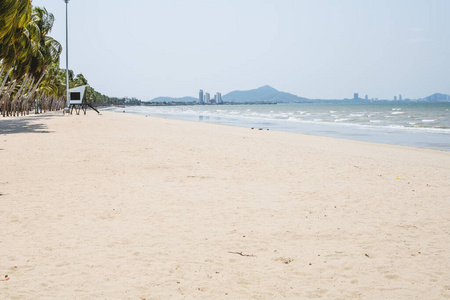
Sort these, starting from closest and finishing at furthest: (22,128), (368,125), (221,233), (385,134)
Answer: (221,233)
(22,128)
(385,134)
(368,125)

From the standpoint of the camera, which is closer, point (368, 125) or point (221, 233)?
point (221, 233)

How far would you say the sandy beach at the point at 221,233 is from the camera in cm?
385

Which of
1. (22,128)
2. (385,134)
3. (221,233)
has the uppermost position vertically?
(22,128)

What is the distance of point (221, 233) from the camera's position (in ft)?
17.8

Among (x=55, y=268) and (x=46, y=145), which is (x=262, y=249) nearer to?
(x=55, y=268)

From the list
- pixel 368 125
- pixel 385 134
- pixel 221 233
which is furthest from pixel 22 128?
pixel 368 125

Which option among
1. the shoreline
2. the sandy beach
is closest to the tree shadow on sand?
the sandy beach

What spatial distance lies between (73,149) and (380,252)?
41.0 feet

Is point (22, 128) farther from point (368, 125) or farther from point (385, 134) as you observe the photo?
point (368, 125)

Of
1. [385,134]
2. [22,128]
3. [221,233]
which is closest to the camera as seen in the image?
[221,233]

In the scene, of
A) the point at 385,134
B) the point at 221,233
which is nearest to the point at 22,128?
the point at 221,233

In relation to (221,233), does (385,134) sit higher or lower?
higher

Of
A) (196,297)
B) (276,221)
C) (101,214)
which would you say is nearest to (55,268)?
(196,297)

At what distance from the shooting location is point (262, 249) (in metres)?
4.85
